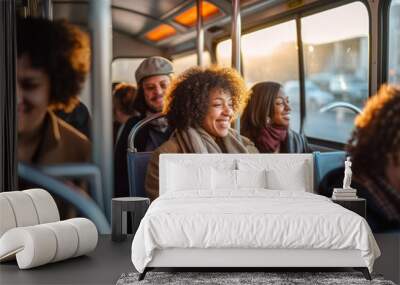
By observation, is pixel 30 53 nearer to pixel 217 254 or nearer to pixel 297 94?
pixel 297 94

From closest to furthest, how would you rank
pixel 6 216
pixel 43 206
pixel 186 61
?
pixel 6 216, pixel 43 206, pixel 186 61

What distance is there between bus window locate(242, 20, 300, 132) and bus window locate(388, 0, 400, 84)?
3.28 ft

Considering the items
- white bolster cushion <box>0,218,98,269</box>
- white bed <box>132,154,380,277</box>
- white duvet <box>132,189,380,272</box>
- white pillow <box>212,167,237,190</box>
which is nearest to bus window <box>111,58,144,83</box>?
white pillow <box>212,167,237,190</box>

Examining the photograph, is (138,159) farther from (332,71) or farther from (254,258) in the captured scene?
(254,258)

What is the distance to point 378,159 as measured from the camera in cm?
795

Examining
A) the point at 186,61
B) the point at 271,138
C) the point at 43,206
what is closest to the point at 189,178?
the point at 271,138

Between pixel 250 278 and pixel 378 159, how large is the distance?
2.78 m

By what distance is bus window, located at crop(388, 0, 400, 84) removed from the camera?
7.77m

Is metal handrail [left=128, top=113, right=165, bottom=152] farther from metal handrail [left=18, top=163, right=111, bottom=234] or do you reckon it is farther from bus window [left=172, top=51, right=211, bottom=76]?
metal handrail [left=18, top=163, right=111, bottom=234]

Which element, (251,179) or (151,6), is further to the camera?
(151,6)

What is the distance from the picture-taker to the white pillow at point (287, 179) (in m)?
7.55

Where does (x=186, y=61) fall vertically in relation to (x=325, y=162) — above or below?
above

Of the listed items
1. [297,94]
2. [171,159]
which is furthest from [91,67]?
[297,94]

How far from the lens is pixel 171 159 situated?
795 centimetres
